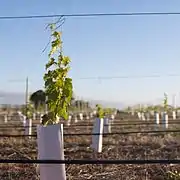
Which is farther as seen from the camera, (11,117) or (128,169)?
(11,117)

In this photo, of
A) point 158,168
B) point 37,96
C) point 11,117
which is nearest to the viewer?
point 158,168

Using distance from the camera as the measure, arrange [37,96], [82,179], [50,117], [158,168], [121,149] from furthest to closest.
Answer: [37,96] → [121,149] → [158,168] → [82,179] → [50,117]

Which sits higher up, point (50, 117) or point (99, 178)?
point (50, 117)

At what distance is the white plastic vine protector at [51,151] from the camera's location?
5.36 m

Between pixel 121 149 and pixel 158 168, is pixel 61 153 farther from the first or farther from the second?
pixel 121 149

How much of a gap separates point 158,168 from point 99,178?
Result: 3.66 feet

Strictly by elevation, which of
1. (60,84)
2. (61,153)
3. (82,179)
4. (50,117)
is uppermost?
(60,84)

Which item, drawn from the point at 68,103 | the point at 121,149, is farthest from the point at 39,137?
the point at 121,149

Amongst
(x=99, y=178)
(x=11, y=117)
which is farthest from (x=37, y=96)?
(x=99, y=178)

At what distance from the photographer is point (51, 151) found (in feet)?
17.7

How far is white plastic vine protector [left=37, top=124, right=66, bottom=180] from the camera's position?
17.6 feet

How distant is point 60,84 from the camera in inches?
238

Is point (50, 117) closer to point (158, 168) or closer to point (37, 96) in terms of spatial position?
point (158, 168)

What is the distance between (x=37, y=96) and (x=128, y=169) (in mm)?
55810
